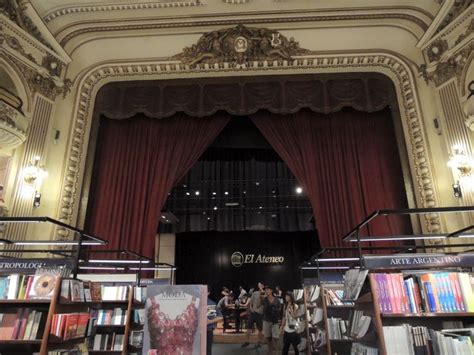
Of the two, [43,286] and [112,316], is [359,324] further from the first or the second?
[112,316]

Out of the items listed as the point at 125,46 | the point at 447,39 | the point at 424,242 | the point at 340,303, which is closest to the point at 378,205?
the point at 424,242

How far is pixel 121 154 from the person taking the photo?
287 inches

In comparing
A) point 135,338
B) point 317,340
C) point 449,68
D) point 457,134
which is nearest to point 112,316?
point 135,338

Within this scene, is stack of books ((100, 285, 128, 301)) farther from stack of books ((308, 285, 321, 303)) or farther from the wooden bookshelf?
the wooden bookshelf

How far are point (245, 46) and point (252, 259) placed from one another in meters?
8.86

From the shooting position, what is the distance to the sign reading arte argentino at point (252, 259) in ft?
45.3

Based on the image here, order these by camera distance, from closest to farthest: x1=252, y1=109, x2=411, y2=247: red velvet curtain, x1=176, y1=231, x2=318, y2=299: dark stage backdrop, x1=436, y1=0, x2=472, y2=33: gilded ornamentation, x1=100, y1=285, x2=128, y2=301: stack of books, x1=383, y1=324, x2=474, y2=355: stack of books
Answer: x1=383, y1=324, x2=474, y2=355: stack of books < x1=100, y1=285, x2=128, y2=301: stack of books < x1=436, y1=0, x2=472, y2=33: gilded ornamentation < x1=252, y1=109, x2=411, y2=247: red velvet curtain < x1=176, y1=231, x2=318, y2=299: dark stage backdrop

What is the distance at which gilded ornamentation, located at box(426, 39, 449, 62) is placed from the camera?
20.8ft

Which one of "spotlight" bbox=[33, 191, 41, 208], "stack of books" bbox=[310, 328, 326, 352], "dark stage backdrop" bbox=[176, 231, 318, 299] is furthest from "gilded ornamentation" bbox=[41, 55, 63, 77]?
"dark stage backdrop" bbox=[176, 231, 318, 299]

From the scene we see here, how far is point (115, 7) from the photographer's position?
22.7 ft

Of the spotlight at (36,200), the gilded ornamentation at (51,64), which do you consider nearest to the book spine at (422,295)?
the spotlight at (36,200)

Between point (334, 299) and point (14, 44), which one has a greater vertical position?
point (14, 44)

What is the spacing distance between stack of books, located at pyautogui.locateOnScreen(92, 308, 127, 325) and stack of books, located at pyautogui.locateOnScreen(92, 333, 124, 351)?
17 cm

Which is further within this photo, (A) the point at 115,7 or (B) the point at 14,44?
(A) the point at 115,7
